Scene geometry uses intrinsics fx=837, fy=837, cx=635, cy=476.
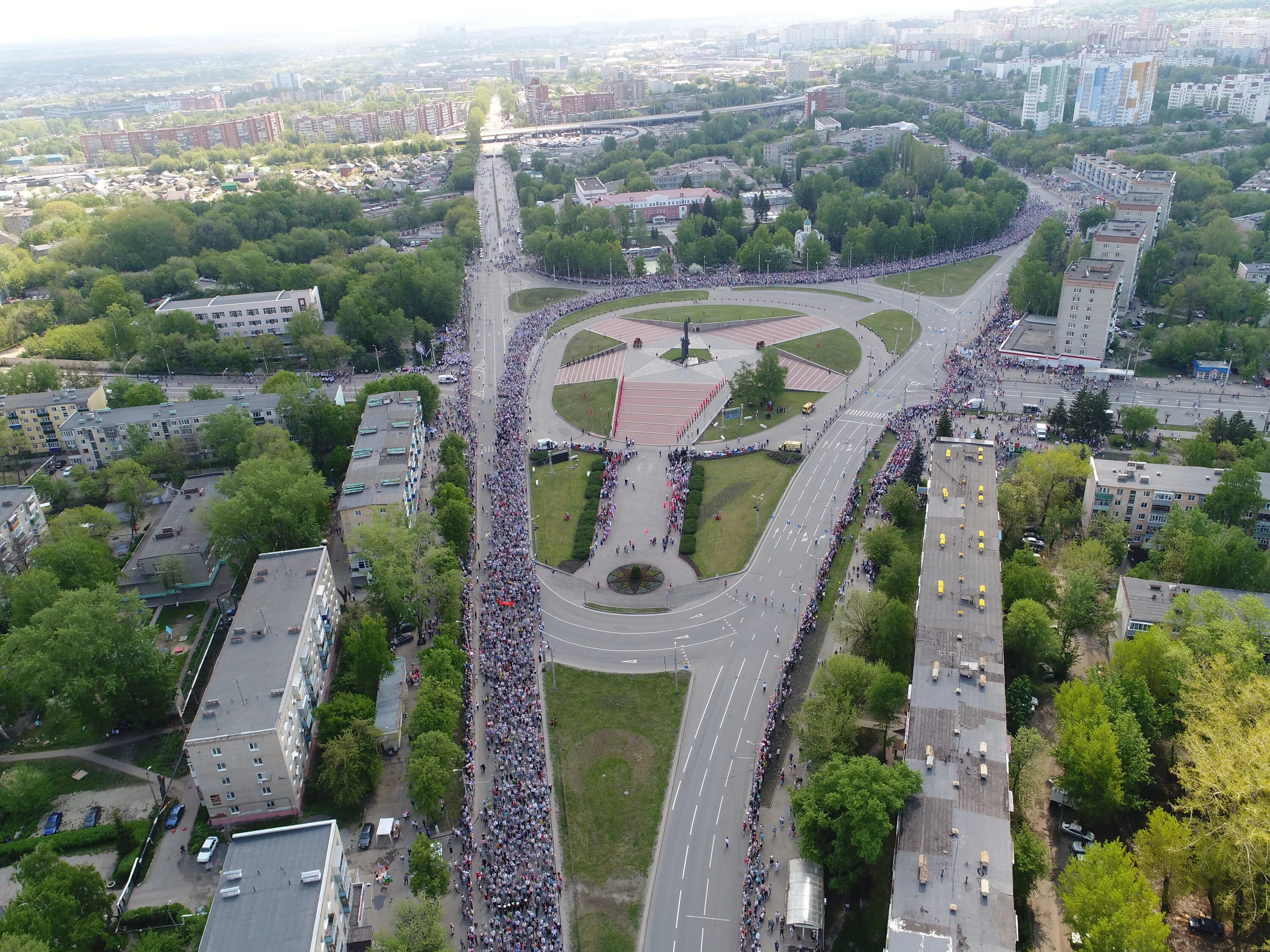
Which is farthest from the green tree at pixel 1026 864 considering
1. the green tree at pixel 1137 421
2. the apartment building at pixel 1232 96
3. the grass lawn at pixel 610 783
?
the apartment building at pixel 1232 96

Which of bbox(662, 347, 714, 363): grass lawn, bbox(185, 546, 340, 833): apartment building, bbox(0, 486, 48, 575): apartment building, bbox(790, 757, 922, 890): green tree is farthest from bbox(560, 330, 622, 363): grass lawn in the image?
bbox(790, 757, 922, 890): green tree

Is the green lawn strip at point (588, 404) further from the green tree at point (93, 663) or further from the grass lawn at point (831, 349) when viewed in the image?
the green tree at point (93, 663)

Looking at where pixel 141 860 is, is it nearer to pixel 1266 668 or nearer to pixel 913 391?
pixel 1266 668

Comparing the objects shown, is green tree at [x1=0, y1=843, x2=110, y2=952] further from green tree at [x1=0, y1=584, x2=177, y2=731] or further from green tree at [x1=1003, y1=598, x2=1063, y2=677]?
green tree at [x1=1003, y1=598, x2=1063, y2=677]

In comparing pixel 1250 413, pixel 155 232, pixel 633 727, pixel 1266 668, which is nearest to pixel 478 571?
pixel 633 727

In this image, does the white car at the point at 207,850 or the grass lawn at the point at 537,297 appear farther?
the grass lawn at the point at 537,297

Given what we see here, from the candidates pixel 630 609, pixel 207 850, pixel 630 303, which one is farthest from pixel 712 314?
pixel 207 850

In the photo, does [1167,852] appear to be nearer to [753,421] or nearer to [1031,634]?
[1031,634]
